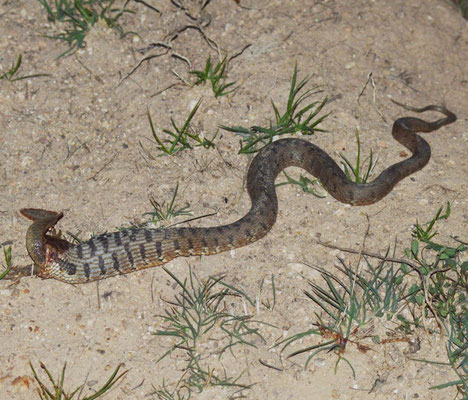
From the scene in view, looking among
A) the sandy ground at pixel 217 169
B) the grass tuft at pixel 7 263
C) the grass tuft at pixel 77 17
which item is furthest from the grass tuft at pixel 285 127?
the grass tuft at pixel 7 263

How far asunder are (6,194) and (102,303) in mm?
1845

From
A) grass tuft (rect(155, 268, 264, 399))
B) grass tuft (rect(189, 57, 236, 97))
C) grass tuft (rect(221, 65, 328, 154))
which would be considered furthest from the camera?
grass tuft (rect(189, 57, 236, 97))

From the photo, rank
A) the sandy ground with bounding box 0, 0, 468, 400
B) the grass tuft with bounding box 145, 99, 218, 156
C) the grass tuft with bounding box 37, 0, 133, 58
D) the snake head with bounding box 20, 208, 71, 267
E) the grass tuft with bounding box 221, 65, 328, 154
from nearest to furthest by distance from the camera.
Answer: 1. the sandy ground with bounding box 0, 0, 468, 400
2. the snake head with bounding box 20, 208, 71, 267
3. the grass tuft with bounding box 145, 99, 218, 156
4. the grass tuft with bounding box 221, 65, 328, 154
5. the grass tuft with bounding box 37, 0, 133, 58

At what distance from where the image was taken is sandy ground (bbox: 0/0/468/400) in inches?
204

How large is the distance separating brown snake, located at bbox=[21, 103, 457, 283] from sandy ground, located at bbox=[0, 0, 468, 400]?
141 mm

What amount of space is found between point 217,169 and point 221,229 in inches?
37.9

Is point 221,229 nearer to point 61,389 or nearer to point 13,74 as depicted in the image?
point 61,389

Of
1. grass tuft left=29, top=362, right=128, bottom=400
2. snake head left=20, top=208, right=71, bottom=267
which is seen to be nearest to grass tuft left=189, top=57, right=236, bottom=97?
snake head left=20, top=208, right=71, bottom=267

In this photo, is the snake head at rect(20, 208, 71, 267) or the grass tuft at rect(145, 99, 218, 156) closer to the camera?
the snake head at rect(20, 208, 71, 267)

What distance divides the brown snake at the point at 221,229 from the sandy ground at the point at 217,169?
0.14 meters

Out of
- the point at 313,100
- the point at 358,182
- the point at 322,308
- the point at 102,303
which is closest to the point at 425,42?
the point at 313,100

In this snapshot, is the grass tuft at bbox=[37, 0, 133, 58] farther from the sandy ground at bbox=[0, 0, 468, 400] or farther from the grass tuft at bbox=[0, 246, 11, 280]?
the grass tuft at bbox=[0, 246, 11, 280]

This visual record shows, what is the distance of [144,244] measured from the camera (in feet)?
19.1

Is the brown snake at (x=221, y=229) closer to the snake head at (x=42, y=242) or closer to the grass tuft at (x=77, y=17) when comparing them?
the snake head at (x=42, y=242)
